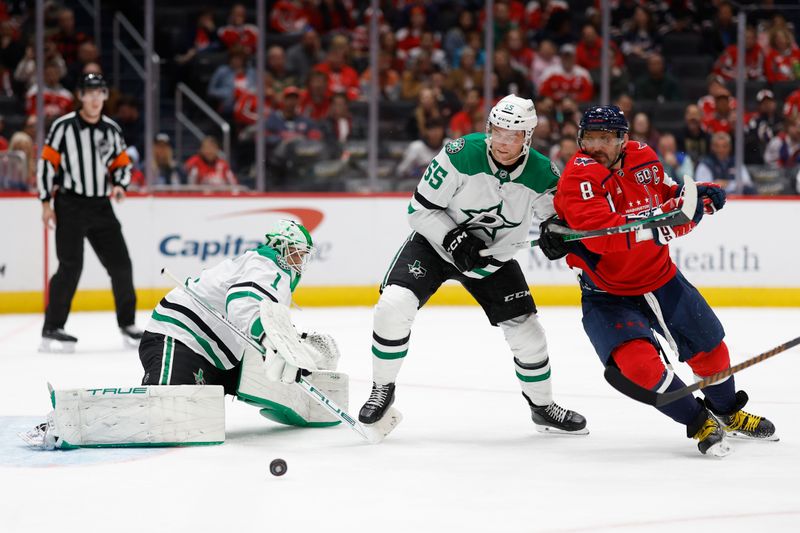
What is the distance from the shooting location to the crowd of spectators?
815cm

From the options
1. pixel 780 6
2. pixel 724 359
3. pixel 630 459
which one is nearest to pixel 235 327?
pixel 630 459

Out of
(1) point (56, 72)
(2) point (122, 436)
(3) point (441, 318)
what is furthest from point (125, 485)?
(1) point (56, 72)

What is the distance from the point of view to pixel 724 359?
373 cm

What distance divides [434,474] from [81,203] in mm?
3453

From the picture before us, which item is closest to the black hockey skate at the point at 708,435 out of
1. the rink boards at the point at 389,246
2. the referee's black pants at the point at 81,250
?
the referee's black pants at the point at 81,250

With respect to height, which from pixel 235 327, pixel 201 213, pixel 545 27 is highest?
pixel 545 27

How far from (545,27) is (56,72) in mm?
3800

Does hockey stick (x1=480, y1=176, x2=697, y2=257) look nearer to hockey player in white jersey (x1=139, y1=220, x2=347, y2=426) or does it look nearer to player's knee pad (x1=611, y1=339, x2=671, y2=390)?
player's knee pad (x1=611, y1=339, x2=671, y2=390)

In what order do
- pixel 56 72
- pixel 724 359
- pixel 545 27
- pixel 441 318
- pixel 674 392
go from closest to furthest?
pixel 674 392, pixel 724 359, pixel 441 318, pixel 56 72, pixel 545 27

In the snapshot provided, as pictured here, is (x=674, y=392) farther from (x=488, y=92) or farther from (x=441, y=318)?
(x=488, y=92)

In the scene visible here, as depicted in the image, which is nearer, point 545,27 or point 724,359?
point 724,359

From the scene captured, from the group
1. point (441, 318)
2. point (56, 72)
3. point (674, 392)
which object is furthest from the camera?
point (56, 72)

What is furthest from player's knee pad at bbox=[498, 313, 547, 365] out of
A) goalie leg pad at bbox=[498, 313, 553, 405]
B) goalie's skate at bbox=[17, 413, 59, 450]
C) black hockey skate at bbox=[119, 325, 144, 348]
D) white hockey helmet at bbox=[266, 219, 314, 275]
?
black hockey skate at bbox=[119, 325, 144, 348]

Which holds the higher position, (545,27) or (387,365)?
(545,27)
